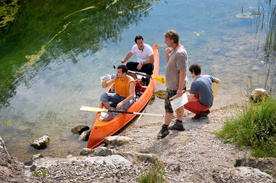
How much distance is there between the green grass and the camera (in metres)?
5.51

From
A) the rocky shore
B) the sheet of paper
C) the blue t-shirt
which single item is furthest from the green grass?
the blue t-shirt

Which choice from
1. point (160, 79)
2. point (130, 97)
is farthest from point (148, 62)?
point (130, 97)

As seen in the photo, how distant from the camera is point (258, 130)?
576cm

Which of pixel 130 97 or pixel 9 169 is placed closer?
pixel 9 169

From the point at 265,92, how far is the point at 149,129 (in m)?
2.66

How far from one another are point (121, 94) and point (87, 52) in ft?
15.9

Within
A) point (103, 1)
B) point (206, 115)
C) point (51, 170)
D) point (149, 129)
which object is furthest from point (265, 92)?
point (103, 1)

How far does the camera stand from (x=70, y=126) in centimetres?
880

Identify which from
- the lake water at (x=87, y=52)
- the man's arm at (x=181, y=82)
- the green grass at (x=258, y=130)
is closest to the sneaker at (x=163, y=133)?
the man's arm at (x=181, y=82)

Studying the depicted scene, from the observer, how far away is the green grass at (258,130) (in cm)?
551

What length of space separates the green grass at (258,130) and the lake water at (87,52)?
167cm

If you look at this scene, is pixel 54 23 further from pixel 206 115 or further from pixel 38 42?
pixel 206 115

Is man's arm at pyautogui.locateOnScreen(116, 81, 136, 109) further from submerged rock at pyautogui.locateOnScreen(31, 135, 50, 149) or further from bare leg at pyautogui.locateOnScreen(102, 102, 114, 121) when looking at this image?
submerged rock at pyautogui.locateOnScreen(31, 135, 50, 149)

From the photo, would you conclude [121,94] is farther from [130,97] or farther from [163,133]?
[163,133]
